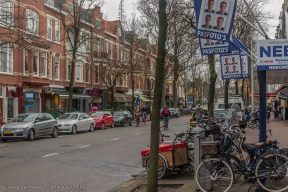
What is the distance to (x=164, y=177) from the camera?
9.73 meters

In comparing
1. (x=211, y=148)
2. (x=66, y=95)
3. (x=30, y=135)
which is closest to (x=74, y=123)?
(x=30, y=135)

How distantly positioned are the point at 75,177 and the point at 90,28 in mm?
34941

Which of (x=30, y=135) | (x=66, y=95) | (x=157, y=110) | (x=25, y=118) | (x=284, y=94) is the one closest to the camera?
(x=157, y=110)

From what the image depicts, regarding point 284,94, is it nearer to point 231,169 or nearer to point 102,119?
point 102,119

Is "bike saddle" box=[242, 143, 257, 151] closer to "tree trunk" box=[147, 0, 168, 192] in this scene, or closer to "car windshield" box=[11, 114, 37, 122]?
"tree trunk" box=[147, 0, 168, 192]

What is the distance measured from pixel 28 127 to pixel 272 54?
15572 mm

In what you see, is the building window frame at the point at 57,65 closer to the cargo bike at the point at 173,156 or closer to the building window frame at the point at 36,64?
the building window frame at the point at 36,64

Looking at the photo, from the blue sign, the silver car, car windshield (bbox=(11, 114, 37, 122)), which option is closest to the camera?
the blue sign

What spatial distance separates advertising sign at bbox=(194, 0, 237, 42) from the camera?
23.9ft

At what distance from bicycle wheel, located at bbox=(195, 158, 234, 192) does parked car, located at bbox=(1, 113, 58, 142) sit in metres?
14.6

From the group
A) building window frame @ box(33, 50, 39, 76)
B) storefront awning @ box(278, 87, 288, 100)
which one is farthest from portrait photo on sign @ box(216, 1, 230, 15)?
building window frame @ box(33, 50, 39, 76)

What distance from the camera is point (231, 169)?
7.02 metres

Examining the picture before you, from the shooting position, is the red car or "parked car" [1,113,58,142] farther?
the red car

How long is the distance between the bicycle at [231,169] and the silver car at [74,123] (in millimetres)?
18867
